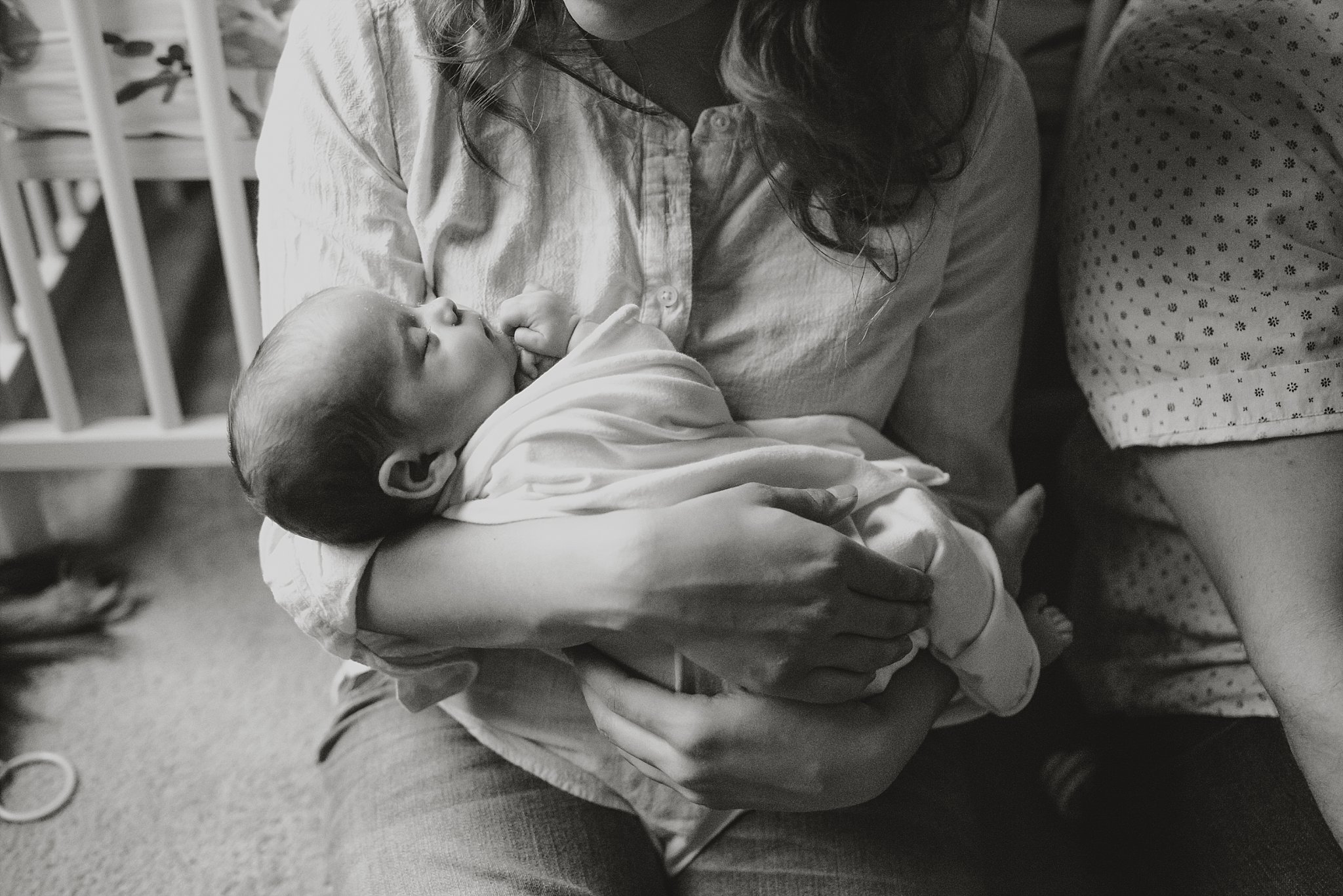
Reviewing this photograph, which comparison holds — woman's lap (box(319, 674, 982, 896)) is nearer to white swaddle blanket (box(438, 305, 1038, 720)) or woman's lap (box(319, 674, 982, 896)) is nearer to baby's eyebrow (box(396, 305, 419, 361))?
white swaddle blanket (box(438, 305, 1038, 720))

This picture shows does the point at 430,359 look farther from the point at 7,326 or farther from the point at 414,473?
the point at 7,326

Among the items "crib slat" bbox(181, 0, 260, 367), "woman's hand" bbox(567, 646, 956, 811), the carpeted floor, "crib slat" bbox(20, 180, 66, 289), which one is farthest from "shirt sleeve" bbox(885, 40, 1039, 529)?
"crib slat" bbox(20, 180, 66, 289)

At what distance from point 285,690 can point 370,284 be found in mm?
803

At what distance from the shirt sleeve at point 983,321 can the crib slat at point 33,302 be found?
39.1 inches

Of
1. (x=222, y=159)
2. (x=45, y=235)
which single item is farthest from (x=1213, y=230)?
(x=45, y=235)

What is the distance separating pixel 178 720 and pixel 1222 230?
4.32 ft

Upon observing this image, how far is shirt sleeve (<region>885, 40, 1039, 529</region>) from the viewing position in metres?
0.96

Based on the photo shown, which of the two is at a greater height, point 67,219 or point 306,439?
point 306,439

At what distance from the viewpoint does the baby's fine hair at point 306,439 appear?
0.77 m

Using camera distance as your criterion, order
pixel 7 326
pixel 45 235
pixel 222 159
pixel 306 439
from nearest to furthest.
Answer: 1. pixel 306 439
2. pixel 222 159
3. pixel 7 326
4. pixel 45 235

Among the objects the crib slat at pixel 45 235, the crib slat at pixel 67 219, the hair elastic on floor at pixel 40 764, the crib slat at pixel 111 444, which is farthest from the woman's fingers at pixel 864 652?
the crib slat at pixel 67 219

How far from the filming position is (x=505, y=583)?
2.72ft

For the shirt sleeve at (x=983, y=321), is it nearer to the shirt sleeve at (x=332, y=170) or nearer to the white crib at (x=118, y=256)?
the shirt sleeve at (x=332, y=170)

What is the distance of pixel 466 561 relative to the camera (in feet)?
2.76
